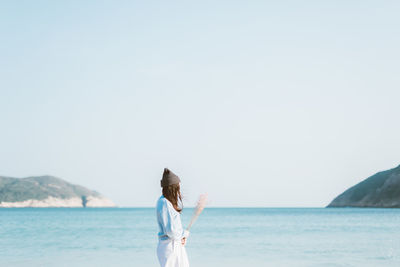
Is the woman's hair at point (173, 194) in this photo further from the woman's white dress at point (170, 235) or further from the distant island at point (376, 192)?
the distant island at point (376, 192)

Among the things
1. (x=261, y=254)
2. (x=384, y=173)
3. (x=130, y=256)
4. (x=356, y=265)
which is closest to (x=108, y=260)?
(x=130, y=256)

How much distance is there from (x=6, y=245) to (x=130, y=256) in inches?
362

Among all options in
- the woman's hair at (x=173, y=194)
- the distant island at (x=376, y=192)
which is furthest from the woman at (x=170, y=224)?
the distant island at (x=376, y=192)

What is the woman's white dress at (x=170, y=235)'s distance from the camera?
20.8 ft

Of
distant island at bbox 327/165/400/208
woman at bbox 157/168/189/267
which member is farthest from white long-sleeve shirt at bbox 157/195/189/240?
distant island at bbox 327/165/400/208

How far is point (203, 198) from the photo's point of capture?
6574 millimetres

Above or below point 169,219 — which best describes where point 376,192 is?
below

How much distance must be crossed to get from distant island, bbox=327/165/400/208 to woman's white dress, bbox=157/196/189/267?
451ft

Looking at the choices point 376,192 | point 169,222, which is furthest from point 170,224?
point 376,192

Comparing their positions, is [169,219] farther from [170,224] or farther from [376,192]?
[376,192]

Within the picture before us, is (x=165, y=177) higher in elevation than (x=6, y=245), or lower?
higher

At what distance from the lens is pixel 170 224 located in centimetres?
634

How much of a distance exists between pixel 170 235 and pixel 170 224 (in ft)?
0.42

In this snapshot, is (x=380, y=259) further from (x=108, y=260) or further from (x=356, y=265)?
(x=108, y=260)
